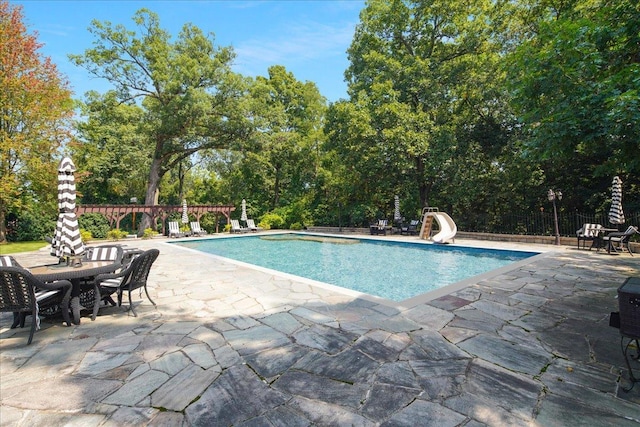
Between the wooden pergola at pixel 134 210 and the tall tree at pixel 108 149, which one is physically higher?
the tall tree at pixel 108 149

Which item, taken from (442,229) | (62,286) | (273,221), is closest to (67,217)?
(62,286)

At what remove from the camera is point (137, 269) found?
420 centimetres

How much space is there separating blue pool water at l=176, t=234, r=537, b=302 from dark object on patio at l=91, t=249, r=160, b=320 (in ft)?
13.1

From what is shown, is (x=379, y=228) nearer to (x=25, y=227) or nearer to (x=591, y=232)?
(x=591, y=232)

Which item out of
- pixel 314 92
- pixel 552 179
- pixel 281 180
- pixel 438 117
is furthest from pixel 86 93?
pixel 552 179

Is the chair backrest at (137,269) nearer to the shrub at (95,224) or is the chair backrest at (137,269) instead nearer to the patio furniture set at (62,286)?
the patio furniture set at (62,286)

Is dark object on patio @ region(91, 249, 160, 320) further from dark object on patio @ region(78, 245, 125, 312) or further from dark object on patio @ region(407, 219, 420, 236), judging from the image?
dark object on patio @ region(407, 219, 420, 236)

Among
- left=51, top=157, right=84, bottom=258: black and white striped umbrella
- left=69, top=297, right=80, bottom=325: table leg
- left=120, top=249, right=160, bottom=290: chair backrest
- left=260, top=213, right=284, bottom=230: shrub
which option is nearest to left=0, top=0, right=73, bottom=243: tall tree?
left=260, top=213, right=284, bottom=230: shrub

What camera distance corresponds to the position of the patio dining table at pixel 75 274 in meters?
3.63

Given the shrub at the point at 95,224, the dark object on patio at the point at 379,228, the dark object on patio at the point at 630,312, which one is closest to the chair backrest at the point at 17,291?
the dark object on patio at the point at 630,312

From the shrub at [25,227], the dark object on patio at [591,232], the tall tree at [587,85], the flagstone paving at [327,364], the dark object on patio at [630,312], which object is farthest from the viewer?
the shrub at [25,227]

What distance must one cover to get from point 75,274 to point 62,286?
0.58ft

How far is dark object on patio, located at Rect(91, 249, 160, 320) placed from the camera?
4.06 meters

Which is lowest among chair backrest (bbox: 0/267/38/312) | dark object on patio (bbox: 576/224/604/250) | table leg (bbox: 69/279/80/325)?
table leg (bbox: 69/279/80/325)
